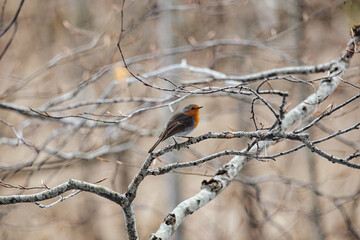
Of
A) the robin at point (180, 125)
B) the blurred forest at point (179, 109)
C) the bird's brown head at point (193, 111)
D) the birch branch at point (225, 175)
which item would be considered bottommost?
the birch branch at point (225, 175)

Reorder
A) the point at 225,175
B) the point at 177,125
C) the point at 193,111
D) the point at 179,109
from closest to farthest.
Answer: the point at 225,175 → the point at 177,125 → the point at 193,111 → the point at 179,109

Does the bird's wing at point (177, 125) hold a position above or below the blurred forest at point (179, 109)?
below

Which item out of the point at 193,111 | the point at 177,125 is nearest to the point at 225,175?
the point at 177,125

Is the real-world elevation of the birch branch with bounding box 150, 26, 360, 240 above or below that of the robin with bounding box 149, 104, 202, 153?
below

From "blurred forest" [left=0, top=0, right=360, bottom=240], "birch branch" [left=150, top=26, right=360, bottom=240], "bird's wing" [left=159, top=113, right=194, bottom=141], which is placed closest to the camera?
"birch branch" [left=150, top=26, right=360, bottom=240]

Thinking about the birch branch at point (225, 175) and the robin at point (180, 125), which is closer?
the birch branch at point (225, 175)

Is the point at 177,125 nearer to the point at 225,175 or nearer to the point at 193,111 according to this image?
the point at 193,111

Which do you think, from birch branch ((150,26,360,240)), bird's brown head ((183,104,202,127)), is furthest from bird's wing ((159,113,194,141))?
birch branch ((150,26,360,240))

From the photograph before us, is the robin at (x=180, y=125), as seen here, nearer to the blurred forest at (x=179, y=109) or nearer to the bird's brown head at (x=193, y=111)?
the bird's brown head at (x=193, y=111)

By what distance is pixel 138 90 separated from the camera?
12117 mm

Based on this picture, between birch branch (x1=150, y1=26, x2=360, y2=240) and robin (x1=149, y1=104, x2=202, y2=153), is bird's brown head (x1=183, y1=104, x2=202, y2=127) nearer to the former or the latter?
robin (x1=149, y1=104, x2=202, y2=153)

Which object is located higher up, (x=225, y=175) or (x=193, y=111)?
(x=193, y=111)

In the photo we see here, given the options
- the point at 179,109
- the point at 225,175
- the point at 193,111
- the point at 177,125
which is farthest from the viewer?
the point at 179,109

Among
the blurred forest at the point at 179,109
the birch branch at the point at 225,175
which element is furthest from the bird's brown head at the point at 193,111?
the blurred forest at the point at 179,109
